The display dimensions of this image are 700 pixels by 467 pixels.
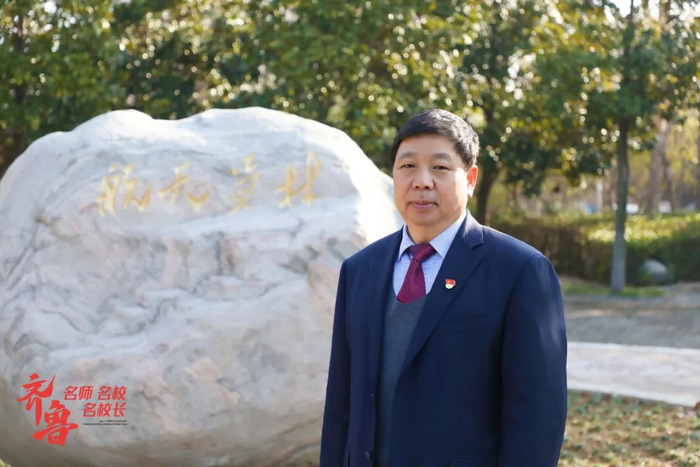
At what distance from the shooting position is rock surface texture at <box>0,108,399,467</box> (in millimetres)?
4113

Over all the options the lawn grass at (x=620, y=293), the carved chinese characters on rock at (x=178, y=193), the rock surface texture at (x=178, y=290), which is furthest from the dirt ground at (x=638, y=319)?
the carved chinese characters on rock at (x=178, y=193)

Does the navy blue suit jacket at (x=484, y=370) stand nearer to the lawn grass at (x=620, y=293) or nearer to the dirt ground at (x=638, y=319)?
the dirt ground at (x=638, y=319)

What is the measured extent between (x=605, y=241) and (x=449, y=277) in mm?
15422

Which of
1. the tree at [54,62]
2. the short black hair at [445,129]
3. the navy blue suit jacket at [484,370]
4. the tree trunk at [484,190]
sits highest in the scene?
the tree at [54,62]

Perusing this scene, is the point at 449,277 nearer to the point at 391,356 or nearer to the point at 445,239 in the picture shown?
the point at 445,239

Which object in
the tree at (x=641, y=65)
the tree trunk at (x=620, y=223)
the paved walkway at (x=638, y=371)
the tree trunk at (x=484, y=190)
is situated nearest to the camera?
the paved walkway at (x=638, y=371)

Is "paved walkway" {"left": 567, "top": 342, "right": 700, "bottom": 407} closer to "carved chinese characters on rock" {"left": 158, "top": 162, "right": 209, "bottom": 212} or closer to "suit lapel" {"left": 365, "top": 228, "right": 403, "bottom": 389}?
"carved chinese characters on rock" {"left": 158, "top": 162, "right": 209, "bottom": 212}

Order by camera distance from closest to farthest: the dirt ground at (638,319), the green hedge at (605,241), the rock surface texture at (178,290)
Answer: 1. the rock surface texture at (178,290)
2. the dirt ground at (638,319)
3. the green hedge at (605,241)

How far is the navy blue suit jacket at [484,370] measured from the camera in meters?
2.04

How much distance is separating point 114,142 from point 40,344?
3.61 feet

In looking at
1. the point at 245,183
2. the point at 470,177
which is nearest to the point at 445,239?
the point at 470,177

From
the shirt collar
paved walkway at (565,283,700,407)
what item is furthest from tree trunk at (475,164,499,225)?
the shirt collar

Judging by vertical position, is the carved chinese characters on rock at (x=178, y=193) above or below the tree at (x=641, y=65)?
below

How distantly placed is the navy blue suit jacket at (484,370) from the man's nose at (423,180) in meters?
0.16
